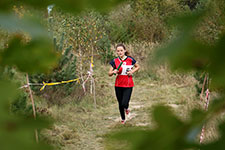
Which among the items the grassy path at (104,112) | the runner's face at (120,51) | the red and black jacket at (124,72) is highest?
the runner's face at (120,51)

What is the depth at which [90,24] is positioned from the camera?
6.23m

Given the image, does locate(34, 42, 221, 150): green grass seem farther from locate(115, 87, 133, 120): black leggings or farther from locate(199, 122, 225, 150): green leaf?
locate(199, 122, 225, 150): green leaf

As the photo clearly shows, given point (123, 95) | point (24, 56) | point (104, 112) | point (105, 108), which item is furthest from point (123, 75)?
point (24, 56)

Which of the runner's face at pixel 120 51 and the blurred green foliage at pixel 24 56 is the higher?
the runner's face at pixel 120 51

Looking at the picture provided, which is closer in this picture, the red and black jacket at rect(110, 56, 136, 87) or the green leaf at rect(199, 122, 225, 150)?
the green leaf at rect(199, 122, 225, 150)

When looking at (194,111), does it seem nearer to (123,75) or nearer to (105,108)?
(123,75)

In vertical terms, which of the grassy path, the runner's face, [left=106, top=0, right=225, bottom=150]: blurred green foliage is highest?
the runner's face

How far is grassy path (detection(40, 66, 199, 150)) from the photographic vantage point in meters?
3.72

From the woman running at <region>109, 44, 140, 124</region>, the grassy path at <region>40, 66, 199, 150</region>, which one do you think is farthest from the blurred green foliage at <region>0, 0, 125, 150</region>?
the woman running at <region>109, 44, 140, 124</region>

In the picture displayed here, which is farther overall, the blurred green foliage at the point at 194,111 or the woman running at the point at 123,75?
the woman running at the point at 123,75

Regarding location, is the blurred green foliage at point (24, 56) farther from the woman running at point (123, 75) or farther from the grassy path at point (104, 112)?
the woman running at point (123, 75)

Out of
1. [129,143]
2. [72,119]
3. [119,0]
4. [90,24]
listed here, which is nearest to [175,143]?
[129,143]

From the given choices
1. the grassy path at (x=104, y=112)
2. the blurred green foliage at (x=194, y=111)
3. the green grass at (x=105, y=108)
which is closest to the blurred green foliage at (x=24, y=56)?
the blurred green foliage at (x=194, y=111)

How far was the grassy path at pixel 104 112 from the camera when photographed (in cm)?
372
